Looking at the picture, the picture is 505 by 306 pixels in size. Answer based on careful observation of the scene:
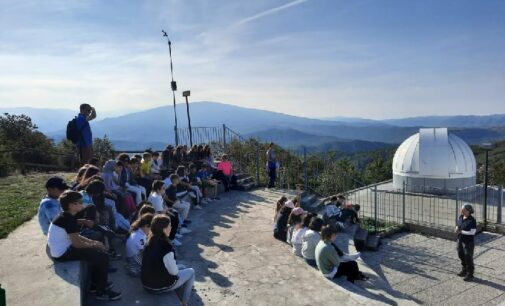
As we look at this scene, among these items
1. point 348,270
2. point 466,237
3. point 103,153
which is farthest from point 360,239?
point 103,153

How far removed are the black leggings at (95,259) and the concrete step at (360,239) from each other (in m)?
8.05

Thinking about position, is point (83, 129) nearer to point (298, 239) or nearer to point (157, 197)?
point (157, 197)

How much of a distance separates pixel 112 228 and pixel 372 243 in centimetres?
782

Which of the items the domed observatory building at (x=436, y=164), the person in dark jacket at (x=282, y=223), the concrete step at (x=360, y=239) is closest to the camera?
the person in dark jacket at (x=282, y=223)

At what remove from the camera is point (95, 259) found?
17.7 ft

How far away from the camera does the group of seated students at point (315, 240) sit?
24.0 feet

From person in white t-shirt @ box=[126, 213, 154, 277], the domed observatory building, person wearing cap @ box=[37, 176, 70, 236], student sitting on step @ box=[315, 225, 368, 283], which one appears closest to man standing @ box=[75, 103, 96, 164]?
person wearing cap @ box=[37, 176, 70, 236]

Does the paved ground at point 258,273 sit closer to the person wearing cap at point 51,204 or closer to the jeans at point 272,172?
the person wearing cap at point 51,204

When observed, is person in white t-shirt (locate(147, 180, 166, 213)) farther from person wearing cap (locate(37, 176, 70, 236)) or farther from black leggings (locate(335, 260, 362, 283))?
black leggings (locate(335, 260, 362, 283))

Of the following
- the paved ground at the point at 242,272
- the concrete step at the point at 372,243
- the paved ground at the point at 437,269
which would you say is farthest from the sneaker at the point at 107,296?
the concrete step at the point at 372,243

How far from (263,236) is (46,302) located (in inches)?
218

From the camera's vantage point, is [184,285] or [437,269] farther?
[437,269]

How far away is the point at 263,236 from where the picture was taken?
9.62 metres

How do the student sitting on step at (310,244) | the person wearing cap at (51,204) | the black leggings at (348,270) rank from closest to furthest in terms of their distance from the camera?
1. the person wearing cap at (51,204)
2. the black leggings at (348,270)
3. the student sitting on step at (310,244)
